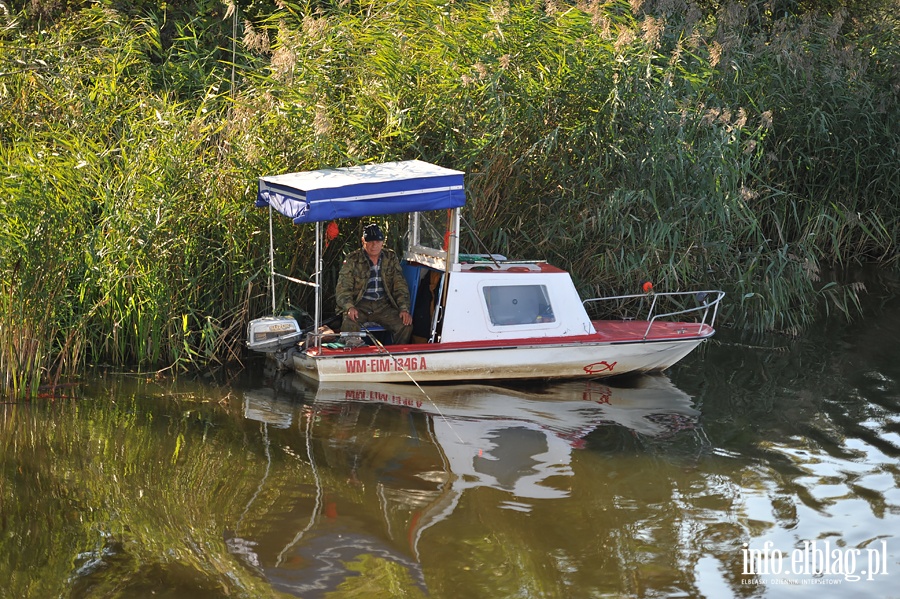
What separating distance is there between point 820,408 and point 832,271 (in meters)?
6.42

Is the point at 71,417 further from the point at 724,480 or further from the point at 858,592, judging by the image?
the point at 858,592

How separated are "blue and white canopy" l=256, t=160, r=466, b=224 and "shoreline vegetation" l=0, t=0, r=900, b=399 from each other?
29.1 inches

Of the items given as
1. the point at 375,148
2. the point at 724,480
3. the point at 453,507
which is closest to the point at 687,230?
the point at 375,148

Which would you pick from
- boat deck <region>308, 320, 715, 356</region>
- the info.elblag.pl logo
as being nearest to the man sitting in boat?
boat deck <region>308, 320, 715, 356</region>

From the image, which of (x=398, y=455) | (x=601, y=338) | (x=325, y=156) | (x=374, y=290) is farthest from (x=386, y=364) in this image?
(x=325, y=156)

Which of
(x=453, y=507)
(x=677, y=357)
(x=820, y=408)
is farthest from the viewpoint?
(x=677, y=357)

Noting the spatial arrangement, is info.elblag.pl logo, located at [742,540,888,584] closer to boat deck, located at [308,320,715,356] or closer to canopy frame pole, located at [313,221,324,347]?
boat deck, located at [308,320,715,356]

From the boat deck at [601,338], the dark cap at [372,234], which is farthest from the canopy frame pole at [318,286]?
the dark cap at [372,234]

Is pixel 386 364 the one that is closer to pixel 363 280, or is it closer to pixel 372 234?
pixel 363 280

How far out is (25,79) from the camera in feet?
35.9

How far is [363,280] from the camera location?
9.85 m

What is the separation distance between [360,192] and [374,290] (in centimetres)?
134

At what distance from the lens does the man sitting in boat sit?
32.0ft

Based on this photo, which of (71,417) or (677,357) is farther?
(677,357)
